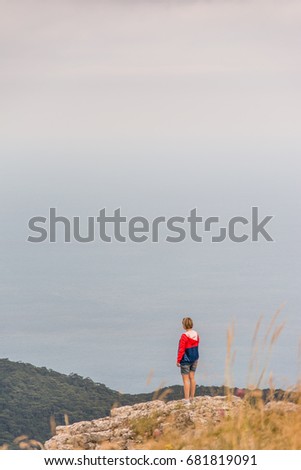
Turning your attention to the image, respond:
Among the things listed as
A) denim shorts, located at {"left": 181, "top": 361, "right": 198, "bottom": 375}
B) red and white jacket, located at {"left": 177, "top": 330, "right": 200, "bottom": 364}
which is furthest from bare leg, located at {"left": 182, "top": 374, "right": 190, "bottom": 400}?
red and white jacket, located at {"left": 177, "top": 330, "right": 200, "bottom": 364}

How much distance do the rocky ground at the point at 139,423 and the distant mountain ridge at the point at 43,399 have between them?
1032cm

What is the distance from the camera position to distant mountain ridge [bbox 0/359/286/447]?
92.3 ft

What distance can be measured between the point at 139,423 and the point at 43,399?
22.3 meters

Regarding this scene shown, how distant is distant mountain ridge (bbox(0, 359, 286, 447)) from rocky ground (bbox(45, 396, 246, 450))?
10.3 meters

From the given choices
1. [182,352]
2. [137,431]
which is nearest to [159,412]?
[137,431]

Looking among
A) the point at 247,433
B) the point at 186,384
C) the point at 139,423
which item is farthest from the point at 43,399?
the point at 247,433

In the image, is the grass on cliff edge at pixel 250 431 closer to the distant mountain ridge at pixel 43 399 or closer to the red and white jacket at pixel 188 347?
the red and white jacket at pixel 188 347

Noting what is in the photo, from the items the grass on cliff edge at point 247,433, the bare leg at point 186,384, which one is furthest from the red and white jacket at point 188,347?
the grass on cliff edge at point 247,433

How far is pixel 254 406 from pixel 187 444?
0.95m

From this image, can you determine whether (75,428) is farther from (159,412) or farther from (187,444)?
(187,444)

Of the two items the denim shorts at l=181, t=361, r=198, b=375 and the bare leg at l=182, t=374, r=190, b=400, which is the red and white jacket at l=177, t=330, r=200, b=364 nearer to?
the denim shorts at l=181, t=361, r=198, b=375

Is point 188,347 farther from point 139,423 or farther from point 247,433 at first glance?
point 247,433
